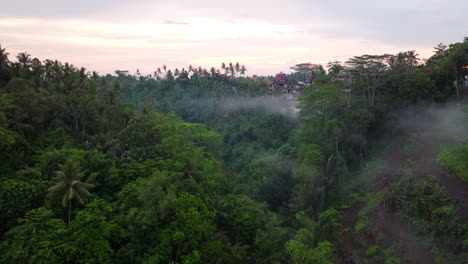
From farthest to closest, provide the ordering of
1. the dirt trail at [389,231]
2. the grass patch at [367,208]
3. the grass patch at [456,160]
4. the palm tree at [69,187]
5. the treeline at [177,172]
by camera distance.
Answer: the grass patch at [367,208] → the grass patch at [456,160] → the dirt trail at [389,231] → the palm tree at [69,187] → the treeline at [177,172]

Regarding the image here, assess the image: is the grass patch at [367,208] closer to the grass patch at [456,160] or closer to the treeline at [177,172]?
the treeline at [177,172]

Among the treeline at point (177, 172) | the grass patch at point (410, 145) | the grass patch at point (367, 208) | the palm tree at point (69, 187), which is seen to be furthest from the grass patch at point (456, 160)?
the palm tree at point (69, 187)

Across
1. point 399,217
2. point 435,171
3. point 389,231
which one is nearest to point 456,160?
point 435,171

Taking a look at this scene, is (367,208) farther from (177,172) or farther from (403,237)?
(177,172)

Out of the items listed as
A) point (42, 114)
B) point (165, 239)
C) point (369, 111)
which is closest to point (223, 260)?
point (165, 239)

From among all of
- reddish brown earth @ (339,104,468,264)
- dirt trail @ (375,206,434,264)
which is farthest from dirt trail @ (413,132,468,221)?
dirt trail @ (375,206,434,264)

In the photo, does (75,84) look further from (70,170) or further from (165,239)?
(165,239)
